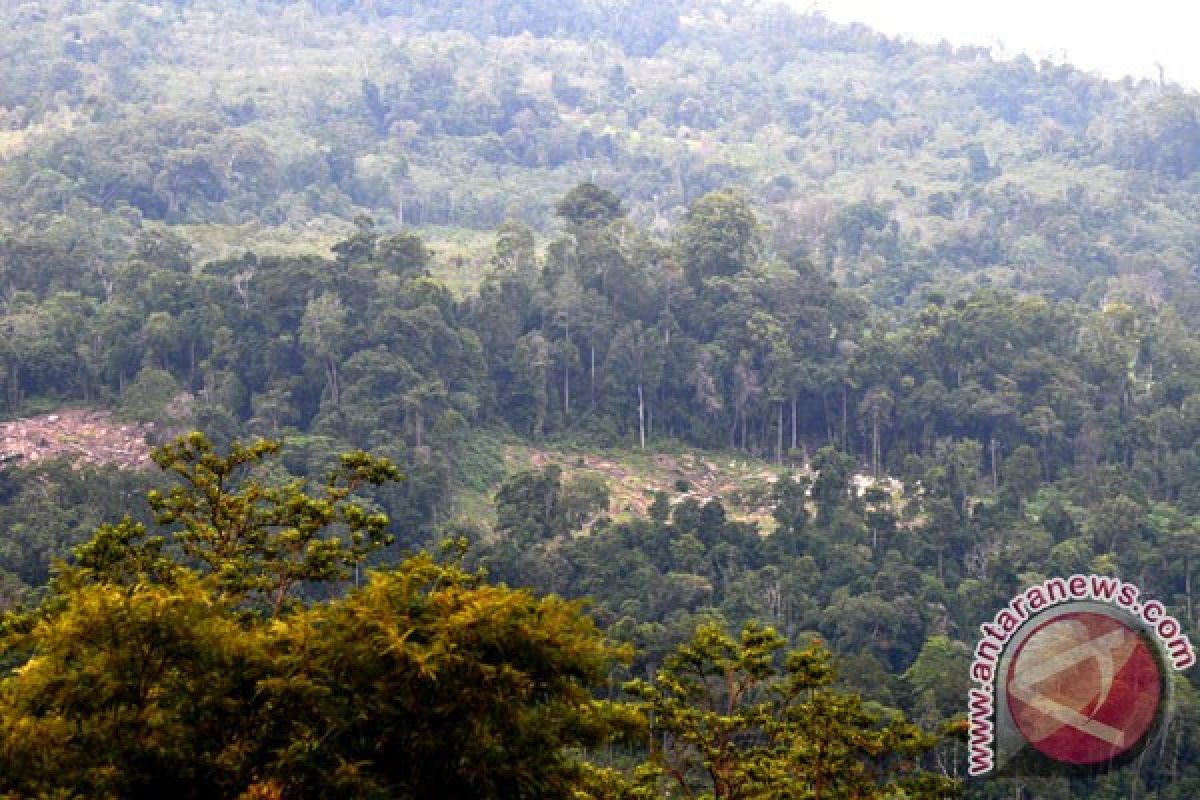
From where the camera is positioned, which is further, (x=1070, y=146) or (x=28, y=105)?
(x=1070, y=146)

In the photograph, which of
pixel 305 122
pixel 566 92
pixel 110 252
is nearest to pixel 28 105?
pixel 305 122

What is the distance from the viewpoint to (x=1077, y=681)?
1650cm

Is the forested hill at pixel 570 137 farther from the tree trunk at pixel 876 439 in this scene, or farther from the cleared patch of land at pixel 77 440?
the tree trunk at pixel 876 439

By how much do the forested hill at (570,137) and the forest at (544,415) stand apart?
0.94 ft

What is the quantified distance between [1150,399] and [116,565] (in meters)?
32.6

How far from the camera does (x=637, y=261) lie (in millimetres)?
42250

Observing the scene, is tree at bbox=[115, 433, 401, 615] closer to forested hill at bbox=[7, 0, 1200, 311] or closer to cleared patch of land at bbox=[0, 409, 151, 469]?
cleared patch of land at bbox=[0, 409, 151, 469]

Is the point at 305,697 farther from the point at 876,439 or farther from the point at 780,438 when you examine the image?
the point at 780,438

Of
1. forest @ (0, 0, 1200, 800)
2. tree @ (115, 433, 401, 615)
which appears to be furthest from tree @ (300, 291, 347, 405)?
tree @ (115, 433, 401, 615)

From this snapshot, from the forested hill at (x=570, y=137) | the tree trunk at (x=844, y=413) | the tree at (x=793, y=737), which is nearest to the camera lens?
the tree at (x=793, y=737)

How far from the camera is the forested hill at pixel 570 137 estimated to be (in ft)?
172

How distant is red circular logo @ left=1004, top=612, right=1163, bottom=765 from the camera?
14.4m

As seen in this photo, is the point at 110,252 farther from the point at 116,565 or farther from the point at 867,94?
the point at 867,94

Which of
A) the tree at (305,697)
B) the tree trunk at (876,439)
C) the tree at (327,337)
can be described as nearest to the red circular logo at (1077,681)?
the tree at (305,697)
